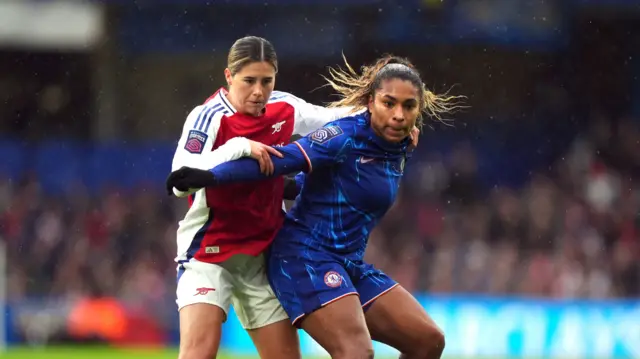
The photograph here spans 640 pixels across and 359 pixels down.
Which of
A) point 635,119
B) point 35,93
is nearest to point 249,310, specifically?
point 635,119

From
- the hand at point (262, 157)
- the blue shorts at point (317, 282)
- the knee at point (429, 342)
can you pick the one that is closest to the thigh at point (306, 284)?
the blue shorts at point (317, 282)

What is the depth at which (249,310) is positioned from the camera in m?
6.67

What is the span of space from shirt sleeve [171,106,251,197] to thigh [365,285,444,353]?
1139mm

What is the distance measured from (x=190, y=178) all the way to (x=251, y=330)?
1201 millimetres

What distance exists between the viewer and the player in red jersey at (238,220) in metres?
6.31

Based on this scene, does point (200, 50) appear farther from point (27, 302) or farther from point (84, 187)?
point (27, 302)

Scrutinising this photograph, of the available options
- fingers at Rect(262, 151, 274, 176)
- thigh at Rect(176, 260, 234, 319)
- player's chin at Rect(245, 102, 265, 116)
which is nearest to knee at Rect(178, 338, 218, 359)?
thigh at Rect(176, 260, 234, 319)

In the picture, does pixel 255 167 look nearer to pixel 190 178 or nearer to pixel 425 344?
pixel 190 178

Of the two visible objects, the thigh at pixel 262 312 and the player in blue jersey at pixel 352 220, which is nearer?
the player in blue jersey at pixel 352 220

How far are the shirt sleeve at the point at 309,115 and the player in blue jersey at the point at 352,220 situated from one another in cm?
22

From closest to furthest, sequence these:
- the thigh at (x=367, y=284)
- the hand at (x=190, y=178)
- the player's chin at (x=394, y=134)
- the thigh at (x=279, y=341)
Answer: the hand at (x=190, y=178) < the player's chin at (x=394, y=134) < the thigh at (x=367, y=284) < the thigh at (x=279, y=341)

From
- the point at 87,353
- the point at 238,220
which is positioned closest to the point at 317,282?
the point at 238,220

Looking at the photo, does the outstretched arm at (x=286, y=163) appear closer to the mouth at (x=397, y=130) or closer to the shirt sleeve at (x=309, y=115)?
the mouth at (x=397, y=130)

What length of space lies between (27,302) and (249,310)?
1107 cm
